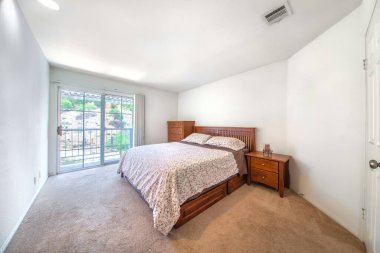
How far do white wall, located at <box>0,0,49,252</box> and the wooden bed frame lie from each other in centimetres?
177

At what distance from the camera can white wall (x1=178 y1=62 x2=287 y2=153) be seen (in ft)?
8.88

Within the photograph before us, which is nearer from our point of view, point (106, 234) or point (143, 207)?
point (106, 234)

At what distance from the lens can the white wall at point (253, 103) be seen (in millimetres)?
2707

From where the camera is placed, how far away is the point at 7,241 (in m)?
1.32

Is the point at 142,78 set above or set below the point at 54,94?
above

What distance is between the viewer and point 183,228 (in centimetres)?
158

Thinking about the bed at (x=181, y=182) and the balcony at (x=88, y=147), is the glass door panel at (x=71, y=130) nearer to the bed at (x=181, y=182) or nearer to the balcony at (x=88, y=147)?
the balcony at (x=88, y=147)

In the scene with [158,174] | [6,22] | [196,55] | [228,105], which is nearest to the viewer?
[6,22]

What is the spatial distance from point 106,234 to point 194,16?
8.85ft

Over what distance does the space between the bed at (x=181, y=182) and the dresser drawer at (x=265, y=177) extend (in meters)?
0.24

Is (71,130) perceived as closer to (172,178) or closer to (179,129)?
(179,129)

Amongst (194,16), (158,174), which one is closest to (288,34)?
(194,16)

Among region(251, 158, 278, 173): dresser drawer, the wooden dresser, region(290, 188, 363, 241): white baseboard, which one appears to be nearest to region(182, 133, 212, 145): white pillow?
the wooden dresser

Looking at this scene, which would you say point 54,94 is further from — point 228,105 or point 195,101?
point 228,105
